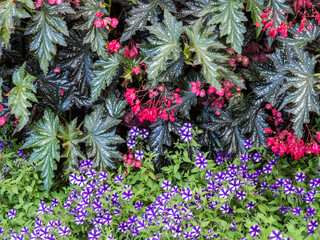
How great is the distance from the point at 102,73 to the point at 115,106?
0.27m

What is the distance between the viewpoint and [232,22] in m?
2.25

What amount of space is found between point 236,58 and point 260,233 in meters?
1.09

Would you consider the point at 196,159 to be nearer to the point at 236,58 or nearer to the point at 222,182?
the point at 222,182

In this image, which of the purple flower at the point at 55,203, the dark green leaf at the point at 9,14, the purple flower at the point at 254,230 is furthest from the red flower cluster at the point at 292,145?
the dark green leaf at the point at 9,14

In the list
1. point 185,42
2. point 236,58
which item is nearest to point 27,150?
point 185,42

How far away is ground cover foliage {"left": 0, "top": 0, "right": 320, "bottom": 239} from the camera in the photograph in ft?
7.24

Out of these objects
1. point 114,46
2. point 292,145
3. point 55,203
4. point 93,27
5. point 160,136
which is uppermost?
point 93,27

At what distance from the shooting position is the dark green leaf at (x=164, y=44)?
2246mm

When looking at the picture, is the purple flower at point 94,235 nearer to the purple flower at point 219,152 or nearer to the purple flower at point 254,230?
the purple flower at point 254,230

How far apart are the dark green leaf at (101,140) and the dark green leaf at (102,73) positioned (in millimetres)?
187

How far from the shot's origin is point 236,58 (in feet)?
8.04

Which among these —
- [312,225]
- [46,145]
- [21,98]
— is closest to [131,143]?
[46,145]

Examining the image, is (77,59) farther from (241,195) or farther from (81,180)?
(241,195)

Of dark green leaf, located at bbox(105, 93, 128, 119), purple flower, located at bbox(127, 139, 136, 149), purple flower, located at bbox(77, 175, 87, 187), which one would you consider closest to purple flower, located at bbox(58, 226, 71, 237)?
purple flower, located at bbox(77, 175, 87, 187)
